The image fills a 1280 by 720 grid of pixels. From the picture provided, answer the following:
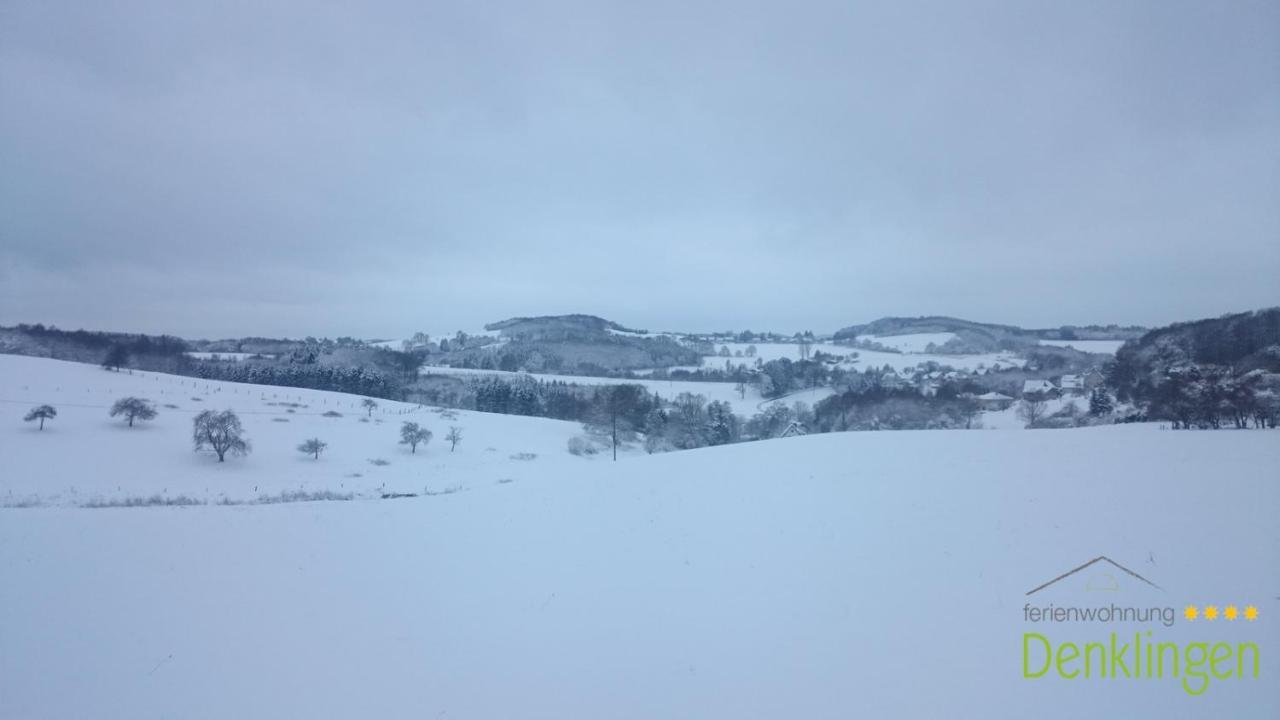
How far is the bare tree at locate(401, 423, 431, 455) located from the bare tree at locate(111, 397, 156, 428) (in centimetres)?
1319

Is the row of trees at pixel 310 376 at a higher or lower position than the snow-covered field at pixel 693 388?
higher

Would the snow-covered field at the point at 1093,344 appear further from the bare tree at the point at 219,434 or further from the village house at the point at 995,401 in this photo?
the bare tree at the point at 219,434

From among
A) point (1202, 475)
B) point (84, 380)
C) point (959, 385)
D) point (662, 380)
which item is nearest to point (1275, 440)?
point (1202, 475)

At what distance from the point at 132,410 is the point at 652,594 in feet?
117

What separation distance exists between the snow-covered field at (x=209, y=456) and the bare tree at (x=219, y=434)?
0.65 metres

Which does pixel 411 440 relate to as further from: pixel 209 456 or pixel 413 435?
pixel 209 456

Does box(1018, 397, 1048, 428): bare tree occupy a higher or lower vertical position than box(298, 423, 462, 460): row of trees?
higher

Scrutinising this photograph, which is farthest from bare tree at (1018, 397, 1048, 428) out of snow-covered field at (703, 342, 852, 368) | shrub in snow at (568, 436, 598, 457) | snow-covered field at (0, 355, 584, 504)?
snow-covered field at (703, 342, 852, 368)

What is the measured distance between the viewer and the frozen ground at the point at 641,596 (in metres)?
4.95

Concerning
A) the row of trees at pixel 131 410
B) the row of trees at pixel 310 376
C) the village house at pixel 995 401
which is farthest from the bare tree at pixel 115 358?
the village house at pixel 995 401

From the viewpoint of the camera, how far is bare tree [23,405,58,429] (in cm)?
2567

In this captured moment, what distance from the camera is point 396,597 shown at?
7.21 meters

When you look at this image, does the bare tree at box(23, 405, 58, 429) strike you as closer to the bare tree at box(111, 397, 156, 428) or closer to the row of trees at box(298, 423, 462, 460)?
the bare tree at box(111, 397, 156, 428)

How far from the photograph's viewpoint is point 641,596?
→ 713cm
